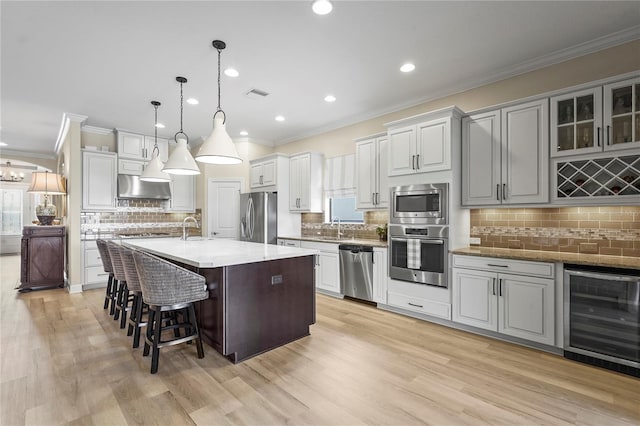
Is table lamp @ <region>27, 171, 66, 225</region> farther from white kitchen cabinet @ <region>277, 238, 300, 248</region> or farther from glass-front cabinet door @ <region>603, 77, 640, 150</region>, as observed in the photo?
glass-front cabinet door @ <region>603, 77, 640, 150</region>

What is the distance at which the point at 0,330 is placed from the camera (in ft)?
10.9

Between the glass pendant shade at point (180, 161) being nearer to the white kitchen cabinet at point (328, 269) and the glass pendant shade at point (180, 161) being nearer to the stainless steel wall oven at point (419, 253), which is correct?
the white kitchen cabinet at point (328, 269)

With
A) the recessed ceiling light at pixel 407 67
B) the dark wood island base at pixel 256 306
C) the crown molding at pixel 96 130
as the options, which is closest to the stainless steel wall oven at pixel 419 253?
the dark wood island base at pixel 256 306

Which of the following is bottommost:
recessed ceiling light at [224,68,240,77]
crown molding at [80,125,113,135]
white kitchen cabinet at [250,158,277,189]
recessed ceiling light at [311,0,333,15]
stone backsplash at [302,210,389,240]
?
stone backsplash at [302,210,389,240]

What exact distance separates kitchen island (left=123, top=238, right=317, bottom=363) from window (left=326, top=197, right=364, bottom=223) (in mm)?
2136

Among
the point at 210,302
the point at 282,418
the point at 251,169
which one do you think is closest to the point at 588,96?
the point at 282,418

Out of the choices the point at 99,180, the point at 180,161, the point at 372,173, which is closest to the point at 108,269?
the point at 180,161

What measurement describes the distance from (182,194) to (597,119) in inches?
257

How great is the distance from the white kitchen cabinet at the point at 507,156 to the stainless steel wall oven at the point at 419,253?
0.53 m

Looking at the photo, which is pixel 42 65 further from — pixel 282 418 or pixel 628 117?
pixel 628 117

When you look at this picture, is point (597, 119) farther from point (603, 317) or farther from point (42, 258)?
point (42, 258)

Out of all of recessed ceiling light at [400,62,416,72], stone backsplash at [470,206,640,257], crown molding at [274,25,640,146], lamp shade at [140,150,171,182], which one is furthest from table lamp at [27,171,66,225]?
stone backsplash at [470,206,640,257]

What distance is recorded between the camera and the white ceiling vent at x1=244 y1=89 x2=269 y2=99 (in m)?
4.08

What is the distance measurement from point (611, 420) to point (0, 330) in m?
5.35
